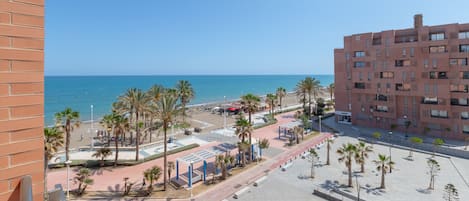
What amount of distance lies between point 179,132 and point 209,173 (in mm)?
22778

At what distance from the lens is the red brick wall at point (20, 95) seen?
2.97 m

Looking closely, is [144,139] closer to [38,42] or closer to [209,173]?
[209,173]

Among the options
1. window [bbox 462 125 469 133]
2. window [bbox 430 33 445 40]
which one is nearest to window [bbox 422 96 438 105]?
window [bbox 462 125 469 133]

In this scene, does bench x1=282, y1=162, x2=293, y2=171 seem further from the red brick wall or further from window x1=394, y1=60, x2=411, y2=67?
window x1=394, y1=60, x2=411, y2=67

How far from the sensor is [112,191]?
24719 millimetres

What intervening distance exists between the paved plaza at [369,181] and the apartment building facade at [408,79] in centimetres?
1092

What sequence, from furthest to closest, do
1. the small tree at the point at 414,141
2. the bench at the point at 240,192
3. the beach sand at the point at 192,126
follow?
the beach sand at the point at 192,126 → the small tree at the point at 414,141 → the bench at the point at 240,192

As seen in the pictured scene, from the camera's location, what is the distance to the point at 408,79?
147ft

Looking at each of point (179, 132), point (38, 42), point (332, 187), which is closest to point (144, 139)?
point (179, 132)

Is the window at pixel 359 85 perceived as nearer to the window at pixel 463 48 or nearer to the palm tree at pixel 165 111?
the window at pixel 463 48

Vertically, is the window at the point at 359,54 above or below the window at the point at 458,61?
above

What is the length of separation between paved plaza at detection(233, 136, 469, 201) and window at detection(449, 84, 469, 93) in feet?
41.6

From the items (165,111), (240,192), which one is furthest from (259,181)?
(165,111)

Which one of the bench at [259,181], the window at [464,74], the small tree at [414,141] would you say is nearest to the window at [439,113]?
the window at [464,74]
